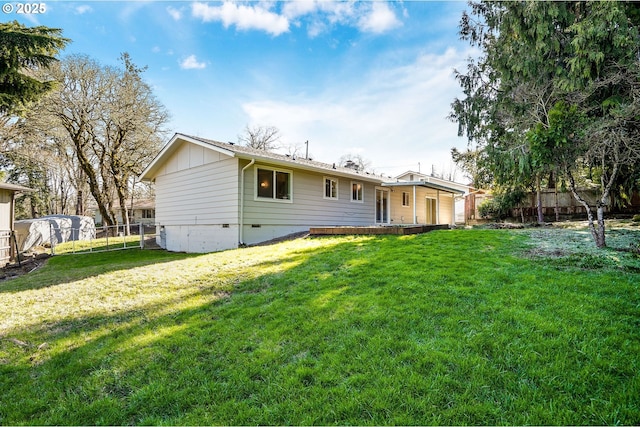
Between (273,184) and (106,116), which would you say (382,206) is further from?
(106,116)

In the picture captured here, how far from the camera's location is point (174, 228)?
46.5ft

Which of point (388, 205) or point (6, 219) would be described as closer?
point (6, 219)

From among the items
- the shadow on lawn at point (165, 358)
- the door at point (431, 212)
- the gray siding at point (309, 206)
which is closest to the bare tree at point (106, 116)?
the gray siding at point (309, 206)

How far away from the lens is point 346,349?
3062 mm

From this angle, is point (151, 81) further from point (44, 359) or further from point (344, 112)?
point (44, 359)

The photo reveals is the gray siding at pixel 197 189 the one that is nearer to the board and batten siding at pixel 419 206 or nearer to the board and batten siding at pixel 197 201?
the board and batten siding at pixel 197 201

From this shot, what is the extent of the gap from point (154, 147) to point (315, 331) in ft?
71.4

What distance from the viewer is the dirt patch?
9.46 m

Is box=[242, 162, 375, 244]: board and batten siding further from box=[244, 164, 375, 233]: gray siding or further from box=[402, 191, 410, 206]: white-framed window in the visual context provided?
box=[402, 191, 410, 206]: white-framed window

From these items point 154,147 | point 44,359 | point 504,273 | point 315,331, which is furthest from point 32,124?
point 504,273

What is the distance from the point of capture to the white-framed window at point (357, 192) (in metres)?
14.9

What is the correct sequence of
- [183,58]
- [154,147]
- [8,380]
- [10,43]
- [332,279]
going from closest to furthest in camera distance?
[8,380] → [332,279] → [10,43] → [183,58] → [154,147]

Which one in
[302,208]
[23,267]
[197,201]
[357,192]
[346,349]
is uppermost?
[357,192]
